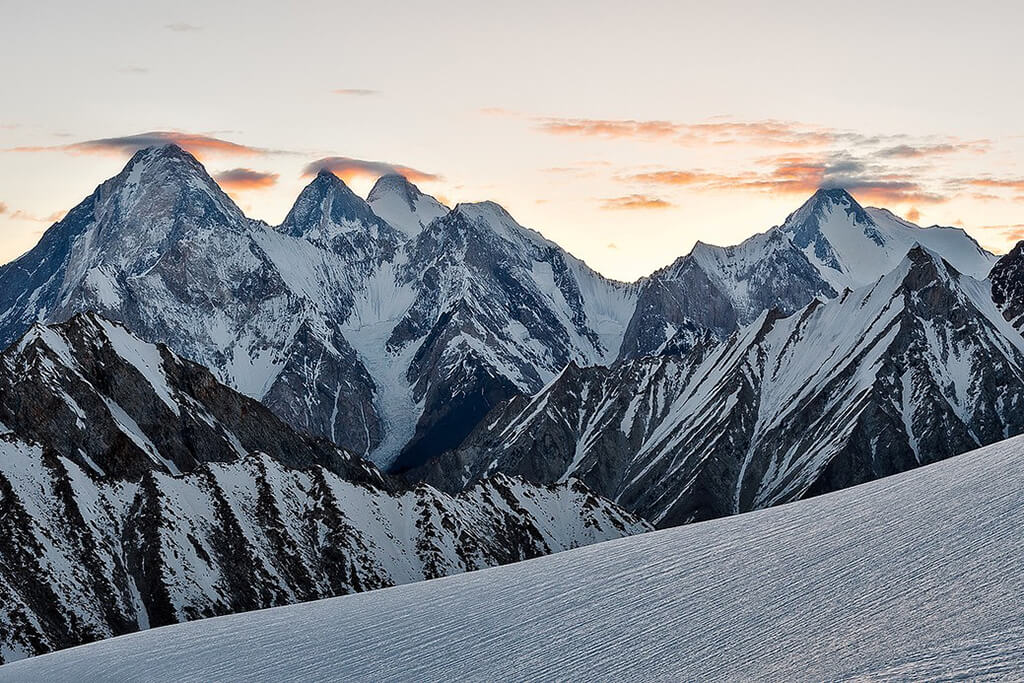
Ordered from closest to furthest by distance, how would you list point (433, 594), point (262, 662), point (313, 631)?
point (262, 662)
point (313, 631)
point (433, 594)

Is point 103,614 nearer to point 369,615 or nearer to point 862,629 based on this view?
point 369,615

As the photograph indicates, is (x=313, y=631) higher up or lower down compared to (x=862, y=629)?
higher up

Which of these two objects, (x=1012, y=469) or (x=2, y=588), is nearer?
(x=1012, y=469)

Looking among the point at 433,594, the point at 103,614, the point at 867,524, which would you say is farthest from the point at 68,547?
the point at 867,524

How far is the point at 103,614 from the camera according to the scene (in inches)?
7111

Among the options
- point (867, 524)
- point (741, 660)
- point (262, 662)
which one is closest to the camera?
point (741, 660)

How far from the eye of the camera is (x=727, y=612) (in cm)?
4453

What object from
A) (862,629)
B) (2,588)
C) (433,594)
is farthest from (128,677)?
(2,588)

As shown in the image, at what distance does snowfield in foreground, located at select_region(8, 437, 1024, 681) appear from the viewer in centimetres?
3550

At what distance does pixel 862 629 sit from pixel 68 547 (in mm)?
171022

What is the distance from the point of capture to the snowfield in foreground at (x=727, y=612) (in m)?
35.5

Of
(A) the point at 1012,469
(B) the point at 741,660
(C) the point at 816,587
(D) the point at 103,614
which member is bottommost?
(B) the point at 741,660

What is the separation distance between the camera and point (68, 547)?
189 metres

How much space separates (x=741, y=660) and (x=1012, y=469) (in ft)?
46.9
